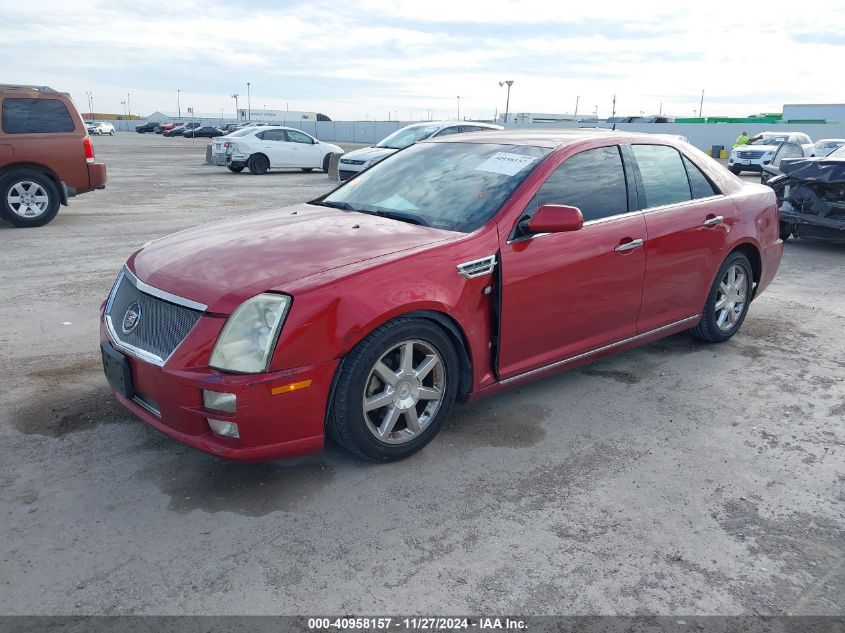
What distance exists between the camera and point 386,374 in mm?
3426

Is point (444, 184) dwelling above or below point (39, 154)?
above

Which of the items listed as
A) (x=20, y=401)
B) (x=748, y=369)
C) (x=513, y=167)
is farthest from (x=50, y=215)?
(x=748, y=369)

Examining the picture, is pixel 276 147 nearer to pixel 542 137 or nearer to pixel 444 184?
pixel 542 137

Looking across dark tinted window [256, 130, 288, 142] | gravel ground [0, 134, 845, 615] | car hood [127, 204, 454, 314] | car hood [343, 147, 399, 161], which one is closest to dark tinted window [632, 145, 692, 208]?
gravel ground [0, 134, 845, 615]

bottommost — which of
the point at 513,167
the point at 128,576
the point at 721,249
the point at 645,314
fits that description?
the point at 128,576

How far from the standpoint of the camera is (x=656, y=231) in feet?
15.1

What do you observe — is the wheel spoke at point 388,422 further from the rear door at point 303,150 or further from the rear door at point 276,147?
the rear door at point 303,150

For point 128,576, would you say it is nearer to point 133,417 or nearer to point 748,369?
point 133,417

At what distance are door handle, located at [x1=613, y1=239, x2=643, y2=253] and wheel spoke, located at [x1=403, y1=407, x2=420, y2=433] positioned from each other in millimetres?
1654

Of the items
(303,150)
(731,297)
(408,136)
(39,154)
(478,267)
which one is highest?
(408,136)

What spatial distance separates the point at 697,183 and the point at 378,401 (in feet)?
10.1

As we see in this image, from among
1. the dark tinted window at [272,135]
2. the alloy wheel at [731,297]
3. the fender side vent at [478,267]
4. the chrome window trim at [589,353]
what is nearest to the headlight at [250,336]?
the fender side vent at [478,267]

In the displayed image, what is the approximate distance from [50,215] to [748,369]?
9923 millimetres

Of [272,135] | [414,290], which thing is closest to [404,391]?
[414,290]
